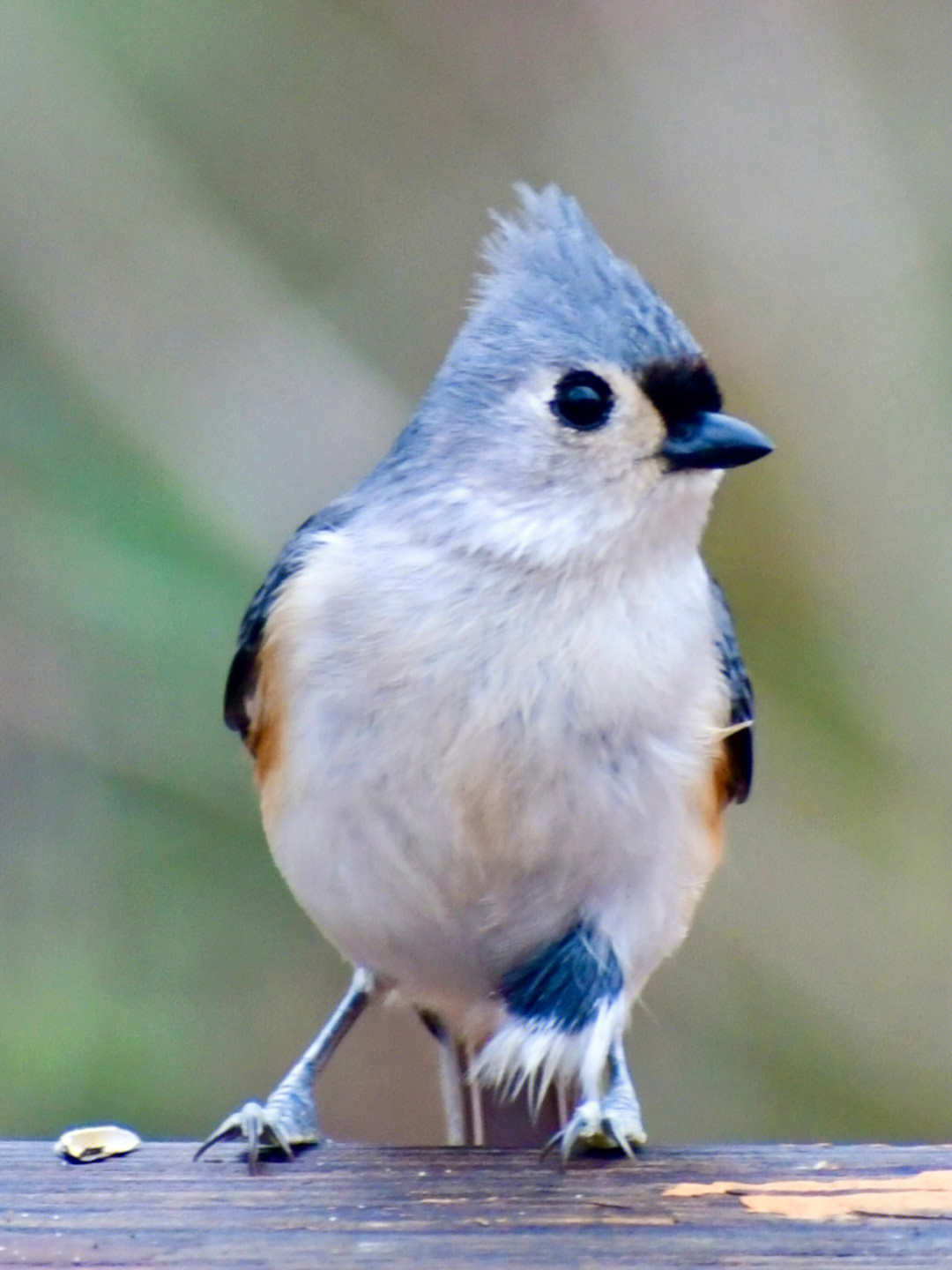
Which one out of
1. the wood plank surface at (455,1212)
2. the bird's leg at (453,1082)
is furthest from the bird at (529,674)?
the bird's leg at (453,1082)

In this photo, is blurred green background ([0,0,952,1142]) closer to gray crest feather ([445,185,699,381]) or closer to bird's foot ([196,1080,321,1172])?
bird's foot ([196,1080,321,1172])

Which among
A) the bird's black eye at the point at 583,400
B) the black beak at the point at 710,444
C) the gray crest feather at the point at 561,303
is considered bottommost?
the black beak at the point at 710,444

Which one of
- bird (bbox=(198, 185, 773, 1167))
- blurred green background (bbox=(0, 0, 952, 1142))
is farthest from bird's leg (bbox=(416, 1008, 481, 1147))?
blurred green background (bbox=(0, 0, 952, 1142))

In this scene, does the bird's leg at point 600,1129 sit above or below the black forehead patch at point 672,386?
below

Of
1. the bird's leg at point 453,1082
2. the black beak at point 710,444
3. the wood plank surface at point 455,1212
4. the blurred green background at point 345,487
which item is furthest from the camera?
the blurred green background at point 345,487

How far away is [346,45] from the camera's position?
11.5 feet

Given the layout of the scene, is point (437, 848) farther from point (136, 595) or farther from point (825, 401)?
point (825, 401)

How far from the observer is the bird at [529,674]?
1.74m

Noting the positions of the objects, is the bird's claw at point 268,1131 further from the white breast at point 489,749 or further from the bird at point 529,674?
the white breast at point 489,749

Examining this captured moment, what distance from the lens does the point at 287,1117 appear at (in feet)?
5.99

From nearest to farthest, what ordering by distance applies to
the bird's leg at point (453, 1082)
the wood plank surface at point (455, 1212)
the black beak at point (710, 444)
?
the wood plank surface at point (455, 1212) → the black beak at point (710, 444) → the bird's leg at point (453, 1082)

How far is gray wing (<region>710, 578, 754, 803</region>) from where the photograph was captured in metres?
2.02

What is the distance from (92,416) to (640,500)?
166 cm

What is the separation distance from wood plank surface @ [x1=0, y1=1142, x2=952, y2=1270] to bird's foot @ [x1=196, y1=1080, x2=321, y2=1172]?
34mm
